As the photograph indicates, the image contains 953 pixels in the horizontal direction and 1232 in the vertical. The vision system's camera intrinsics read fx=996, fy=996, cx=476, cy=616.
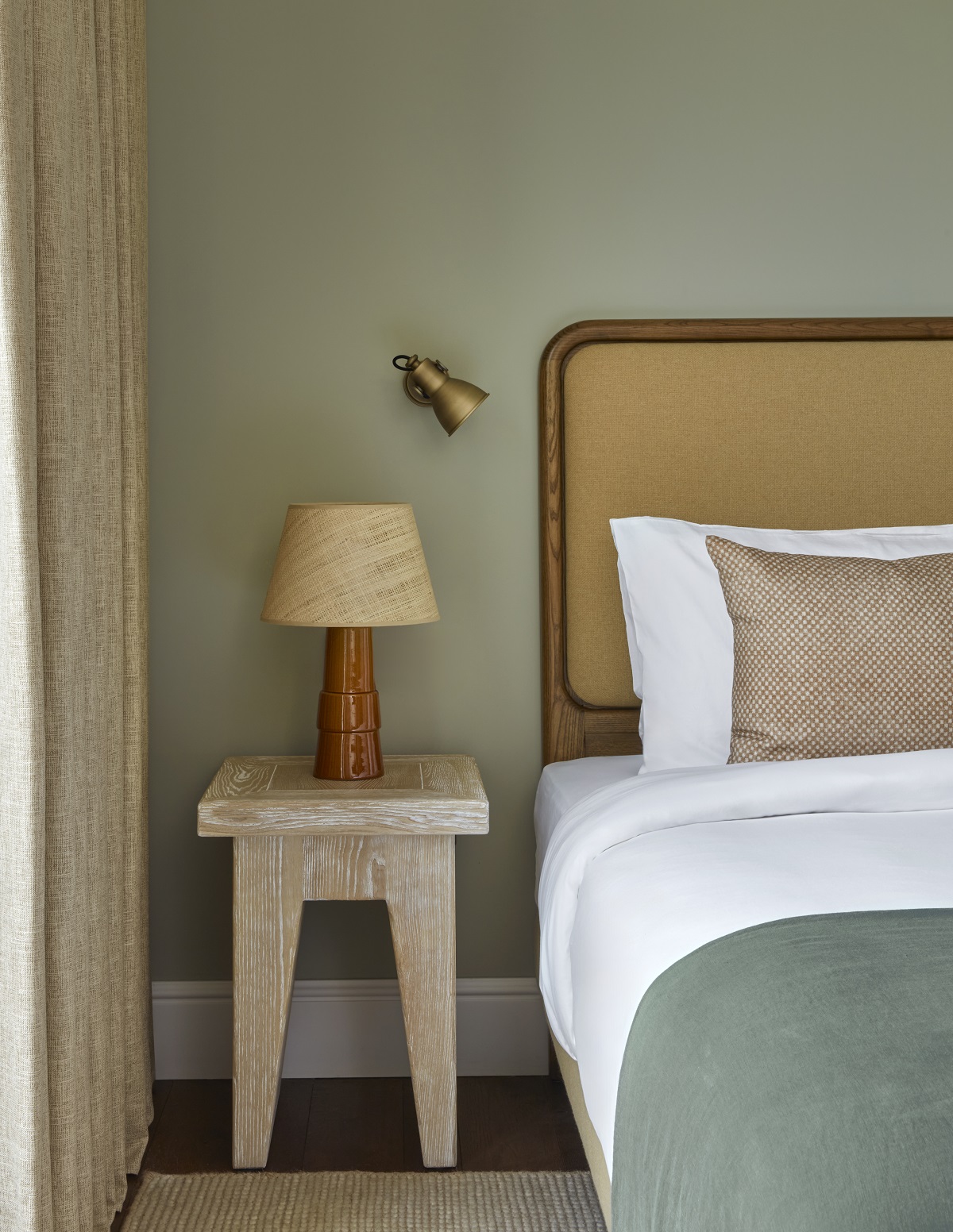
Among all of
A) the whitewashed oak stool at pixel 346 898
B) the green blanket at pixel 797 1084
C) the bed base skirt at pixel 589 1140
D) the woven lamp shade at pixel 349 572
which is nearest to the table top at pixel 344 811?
the whitewashed oak stool at pixel 346 898

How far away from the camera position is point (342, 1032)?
2.14 meters

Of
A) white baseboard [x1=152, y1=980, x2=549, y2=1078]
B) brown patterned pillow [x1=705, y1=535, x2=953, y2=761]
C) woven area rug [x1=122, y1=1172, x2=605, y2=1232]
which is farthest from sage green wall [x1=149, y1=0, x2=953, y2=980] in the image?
brown patterned pillow [x1=705, y1=535, x2=953, y2=761]

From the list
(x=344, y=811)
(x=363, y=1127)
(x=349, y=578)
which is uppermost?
(x=349, y=578)

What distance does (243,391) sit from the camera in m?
2.11

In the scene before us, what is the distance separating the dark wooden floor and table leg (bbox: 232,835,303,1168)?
0.11 meters

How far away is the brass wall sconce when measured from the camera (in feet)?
6.63

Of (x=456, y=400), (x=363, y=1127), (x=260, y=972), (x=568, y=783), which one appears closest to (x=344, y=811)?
(x=260, y=972)

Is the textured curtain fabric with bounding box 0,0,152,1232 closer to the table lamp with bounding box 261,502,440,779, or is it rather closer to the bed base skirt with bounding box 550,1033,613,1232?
the table lamp with bounding box 261,502,440,779

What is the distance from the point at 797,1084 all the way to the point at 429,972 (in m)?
1.12

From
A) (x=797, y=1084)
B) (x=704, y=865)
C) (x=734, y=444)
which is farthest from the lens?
(x=734, y=444)

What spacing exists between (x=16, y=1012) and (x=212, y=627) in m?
1.02

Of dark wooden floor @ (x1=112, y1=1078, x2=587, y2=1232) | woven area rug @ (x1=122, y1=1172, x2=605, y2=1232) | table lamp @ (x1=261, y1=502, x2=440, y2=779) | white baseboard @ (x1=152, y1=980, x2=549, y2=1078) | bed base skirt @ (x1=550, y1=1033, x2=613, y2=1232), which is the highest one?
table lamp @ (x1=261, y1=502, x2=440, y2=779)

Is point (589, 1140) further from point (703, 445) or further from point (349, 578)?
point (703, 445)

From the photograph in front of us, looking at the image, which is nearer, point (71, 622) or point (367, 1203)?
point (71, 622)
